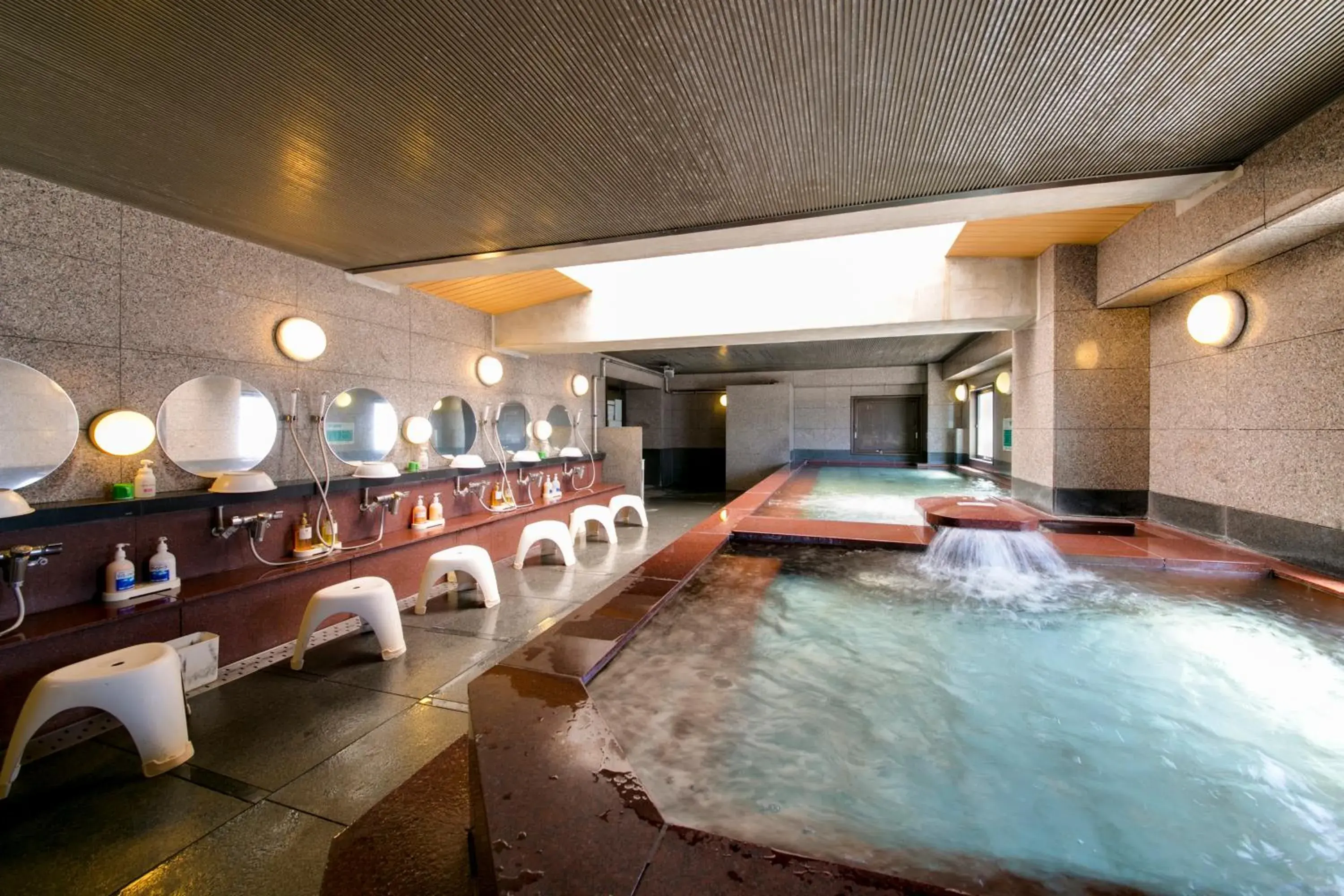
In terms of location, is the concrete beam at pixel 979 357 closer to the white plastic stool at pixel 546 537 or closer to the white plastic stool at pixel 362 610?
the white plastic stool at pixel 546 537

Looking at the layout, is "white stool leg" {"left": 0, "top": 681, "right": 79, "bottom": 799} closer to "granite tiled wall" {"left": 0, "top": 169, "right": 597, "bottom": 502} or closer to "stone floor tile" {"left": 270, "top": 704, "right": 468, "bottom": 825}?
"stone floor tile" {"left": 270, "top": 704, "right": 468, "bottom": 825}

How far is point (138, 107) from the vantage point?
6.26ft

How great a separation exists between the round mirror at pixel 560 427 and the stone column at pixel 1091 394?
19.3 ft

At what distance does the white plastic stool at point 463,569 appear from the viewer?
3.70 metres

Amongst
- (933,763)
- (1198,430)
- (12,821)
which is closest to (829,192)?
Answer: (933,763)

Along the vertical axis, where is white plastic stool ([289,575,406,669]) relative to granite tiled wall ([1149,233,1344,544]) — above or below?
below

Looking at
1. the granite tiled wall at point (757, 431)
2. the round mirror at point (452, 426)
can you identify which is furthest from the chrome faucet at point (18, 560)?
the granite tiled wall at point (757, 431)

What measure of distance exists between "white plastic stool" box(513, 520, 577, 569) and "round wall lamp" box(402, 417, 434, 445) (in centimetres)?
131

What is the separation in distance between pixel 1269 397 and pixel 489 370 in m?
6.27

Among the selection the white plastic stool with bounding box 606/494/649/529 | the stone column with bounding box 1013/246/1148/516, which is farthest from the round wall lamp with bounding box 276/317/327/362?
the stone column with bounding box 1013/246/1148/516

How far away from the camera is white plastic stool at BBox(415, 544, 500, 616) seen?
12.1 ft

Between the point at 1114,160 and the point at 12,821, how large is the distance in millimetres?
5133

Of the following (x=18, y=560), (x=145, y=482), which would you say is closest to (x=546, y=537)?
(x=145, y=482)

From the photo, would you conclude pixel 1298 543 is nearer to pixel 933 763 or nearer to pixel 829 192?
pixel 933 763
